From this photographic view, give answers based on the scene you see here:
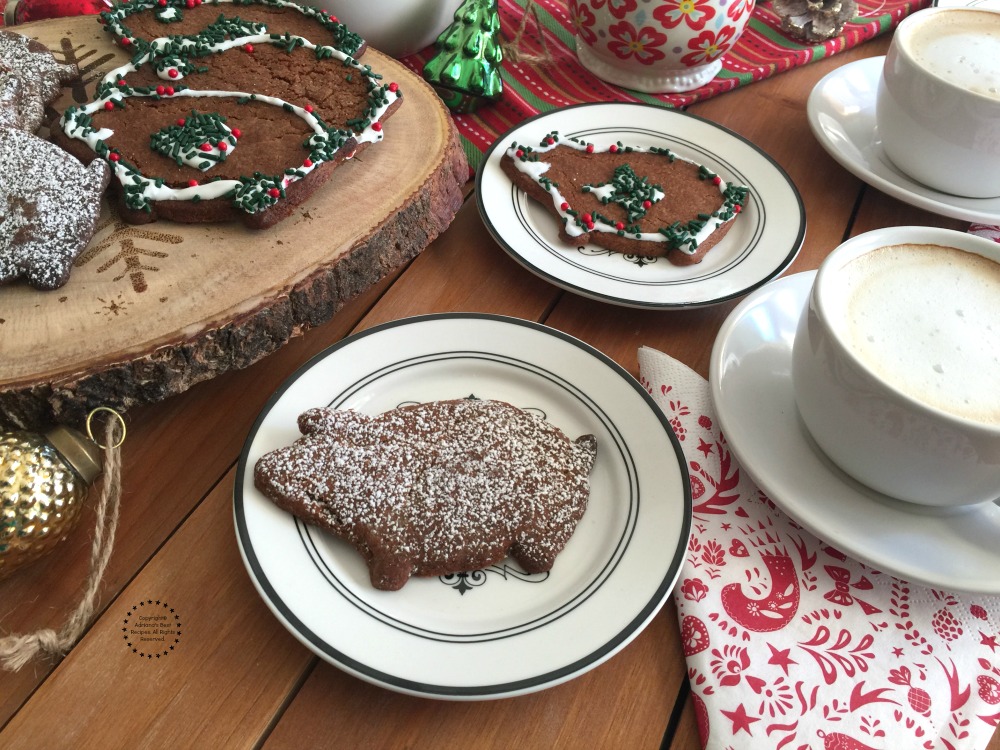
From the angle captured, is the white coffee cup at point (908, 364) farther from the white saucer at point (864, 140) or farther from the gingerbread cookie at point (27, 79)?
the gingerbread cookie at point (27, 79)

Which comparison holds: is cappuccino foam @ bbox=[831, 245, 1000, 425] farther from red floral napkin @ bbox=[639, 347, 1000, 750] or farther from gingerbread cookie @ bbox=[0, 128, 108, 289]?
gingerbread cookie @ bbox=[0, 128, 108, 289]

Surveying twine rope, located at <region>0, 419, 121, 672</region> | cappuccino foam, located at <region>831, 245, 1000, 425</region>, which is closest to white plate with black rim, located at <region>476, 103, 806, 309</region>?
cappuccino foam, located at <region>831, 245, 1000, 425</region>

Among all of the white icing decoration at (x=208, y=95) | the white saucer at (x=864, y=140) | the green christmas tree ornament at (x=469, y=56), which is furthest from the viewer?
the green christmas tree ornament at (x=469, y=56)

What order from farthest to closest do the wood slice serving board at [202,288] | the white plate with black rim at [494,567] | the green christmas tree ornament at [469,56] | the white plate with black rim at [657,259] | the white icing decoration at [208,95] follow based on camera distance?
the green christmas tree ornament at [469,56]
the white plate with black rim at [657,259]
the white icing decoration at [208,95]
the wood slice serving board at [202,288]
the white plate with black rim at [494,567]

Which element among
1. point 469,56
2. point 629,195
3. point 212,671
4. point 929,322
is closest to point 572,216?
point 629,195

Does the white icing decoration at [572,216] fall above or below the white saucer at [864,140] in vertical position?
below

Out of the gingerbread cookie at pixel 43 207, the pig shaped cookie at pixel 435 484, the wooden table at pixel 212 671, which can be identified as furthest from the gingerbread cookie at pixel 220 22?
the pig shaped cookie at pixel 435 484
